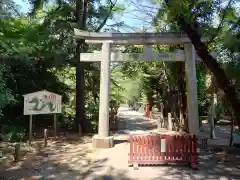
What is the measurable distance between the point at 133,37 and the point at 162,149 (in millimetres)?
4688

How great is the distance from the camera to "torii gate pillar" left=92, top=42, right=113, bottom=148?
9.93 meters

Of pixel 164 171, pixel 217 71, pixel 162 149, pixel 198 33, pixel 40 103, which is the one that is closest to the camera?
pixel 217 71

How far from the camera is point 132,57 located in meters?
10.6

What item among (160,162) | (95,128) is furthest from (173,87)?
(160,162)

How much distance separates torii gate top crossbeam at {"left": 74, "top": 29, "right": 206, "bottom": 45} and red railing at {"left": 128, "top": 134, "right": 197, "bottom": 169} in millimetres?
4214

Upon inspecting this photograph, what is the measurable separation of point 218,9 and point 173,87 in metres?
11.7

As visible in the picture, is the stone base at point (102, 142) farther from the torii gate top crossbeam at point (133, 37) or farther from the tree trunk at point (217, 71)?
the tree trunk at point (217, 71)

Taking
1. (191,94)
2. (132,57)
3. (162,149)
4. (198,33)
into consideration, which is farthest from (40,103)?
(198,33)

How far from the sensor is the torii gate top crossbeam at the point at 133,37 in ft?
33.6

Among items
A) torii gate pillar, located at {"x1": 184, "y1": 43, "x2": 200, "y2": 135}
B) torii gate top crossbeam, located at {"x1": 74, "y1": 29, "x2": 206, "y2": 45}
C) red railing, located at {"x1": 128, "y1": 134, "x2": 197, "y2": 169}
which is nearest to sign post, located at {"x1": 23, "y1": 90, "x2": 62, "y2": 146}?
torii gate top crossbeam, located at {"x1": 74, "y1": 29, "x2": 206, "y2": 45}

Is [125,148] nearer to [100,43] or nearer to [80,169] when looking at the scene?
[80,169]

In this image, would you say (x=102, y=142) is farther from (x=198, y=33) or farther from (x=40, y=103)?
(x=198, y=33)

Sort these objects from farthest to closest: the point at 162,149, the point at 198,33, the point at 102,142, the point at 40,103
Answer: the point at 40,103, the point at 102,142, the point at 162,149, the point at 198,33

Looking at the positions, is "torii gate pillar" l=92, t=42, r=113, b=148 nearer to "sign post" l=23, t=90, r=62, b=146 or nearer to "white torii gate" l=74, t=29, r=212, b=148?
"white torii gate" l=74, t=29, r=212, b=148
